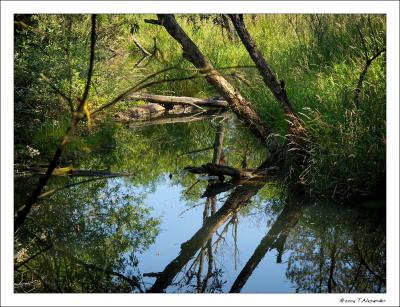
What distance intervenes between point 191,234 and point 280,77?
12.8 feet

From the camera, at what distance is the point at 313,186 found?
6363 mm

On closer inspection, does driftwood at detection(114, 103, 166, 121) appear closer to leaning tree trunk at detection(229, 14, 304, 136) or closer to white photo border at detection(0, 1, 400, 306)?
leaning tree trunk at detection(229, 14, 304, 136)

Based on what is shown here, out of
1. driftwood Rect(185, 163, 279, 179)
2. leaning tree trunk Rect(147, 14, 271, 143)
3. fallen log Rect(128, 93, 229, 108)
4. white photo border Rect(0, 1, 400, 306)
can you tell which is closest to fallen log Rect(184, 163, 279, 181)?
driftwood Rect(185, 163, 279, 179)

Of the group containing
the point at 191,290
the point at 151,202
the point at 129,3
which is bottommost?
the point at 191,290

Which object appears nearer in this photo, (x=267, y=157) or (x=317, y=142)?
(x=317, y=142)

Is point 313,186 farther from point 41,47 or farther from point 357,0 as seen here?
point 41,47

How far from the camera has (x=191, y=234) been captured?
573 centimetres

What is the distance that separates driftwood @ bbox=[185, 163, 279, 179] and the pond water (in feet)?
0.31

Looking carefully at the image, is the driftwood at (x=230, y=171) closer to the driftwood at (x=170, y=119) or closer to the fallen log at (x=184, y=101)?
the driftwood at (x=170, y=119)

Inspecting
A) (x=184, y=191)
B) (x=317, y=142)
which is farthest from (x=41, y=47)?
(x=317, y=142)

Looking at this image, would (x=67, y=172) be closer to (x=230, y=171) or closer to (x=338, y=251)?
(x=230, y=171)

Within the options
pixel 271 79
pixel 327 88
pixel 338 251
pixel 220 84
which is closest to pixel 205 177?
pixel 220 84

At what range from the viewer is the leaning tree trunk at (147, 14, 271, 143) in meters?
6.70

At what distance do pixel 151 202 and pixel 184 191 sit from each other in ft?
1.44
